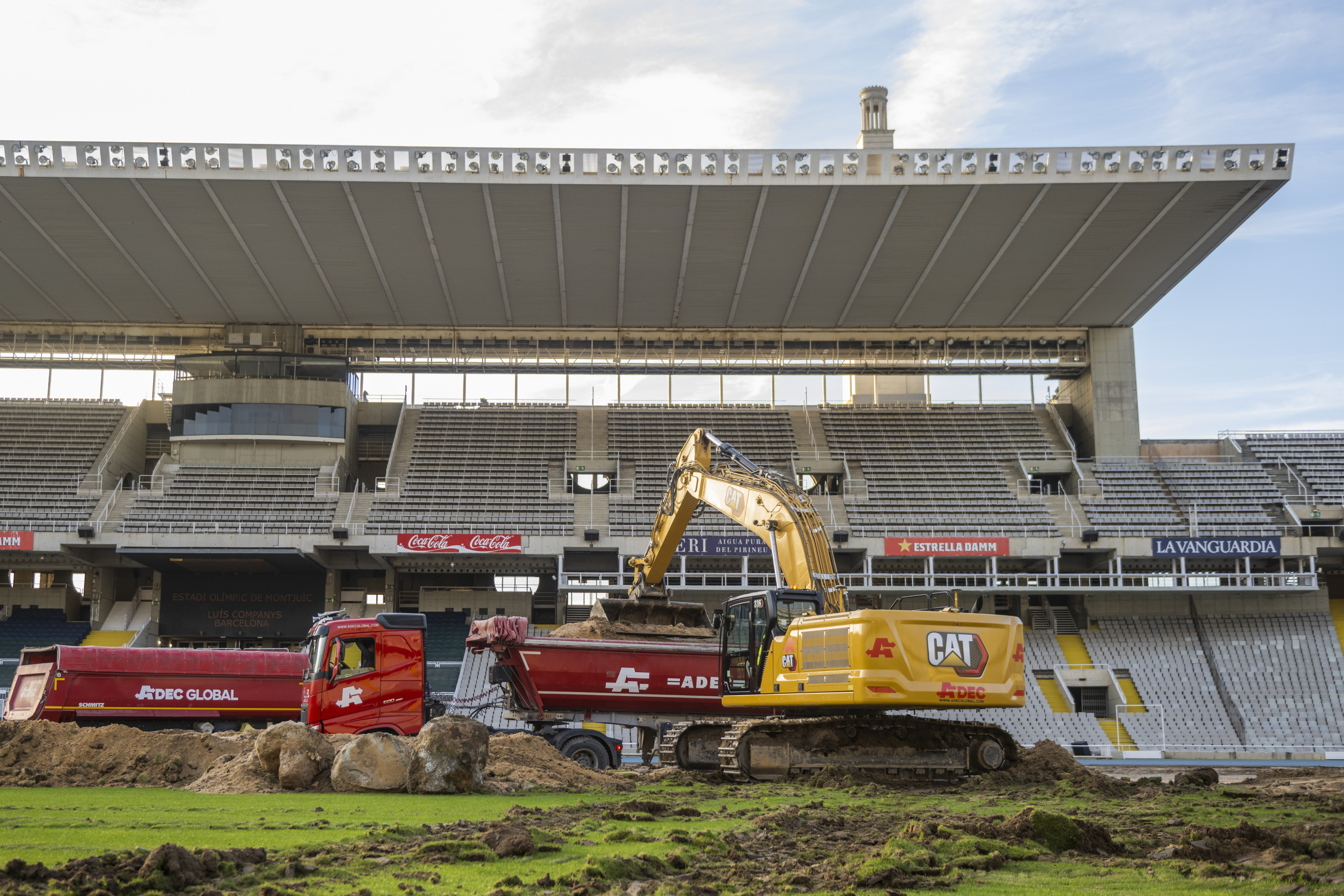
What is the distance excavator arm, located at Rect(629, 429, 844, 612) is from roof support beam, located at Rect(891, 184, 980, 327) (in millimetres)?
15631

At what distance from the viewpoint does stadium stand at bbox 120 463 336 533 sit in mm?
37281

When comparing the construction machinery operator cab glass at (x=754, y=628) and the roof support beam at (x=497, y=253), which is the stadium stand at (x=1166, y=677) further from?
the roof support beam at (x=497, y=253)

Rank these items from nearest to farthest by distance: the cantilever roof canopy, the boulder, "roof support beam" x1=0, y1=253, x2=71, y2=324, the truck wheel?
the boulder, the truck wheel, the cantilever roof canopy, "roof support beam" x1=0, y1=253, x2=71, y2=324

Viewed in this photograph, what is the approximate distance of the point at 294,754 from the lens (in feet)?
43.8

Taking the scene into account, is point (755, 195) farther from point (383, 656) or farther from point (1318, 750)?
point (1318, 750)

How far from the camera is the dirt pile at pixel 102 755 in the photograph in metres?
14.9

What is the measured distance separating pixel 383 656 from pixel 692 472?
736cm

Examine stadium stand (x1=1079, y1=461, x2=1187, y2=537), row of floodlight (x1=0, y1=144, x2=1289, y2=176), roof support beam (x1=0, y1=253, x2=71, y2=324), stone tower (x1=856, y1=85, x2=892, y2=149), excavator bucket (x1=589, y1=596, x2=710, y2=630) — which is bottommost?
excavator bucket (x1=589, y1=596, x2=710, y2=630)

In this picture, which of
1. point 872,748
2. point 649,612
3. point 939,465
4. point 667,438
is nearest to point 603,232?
point 667,438

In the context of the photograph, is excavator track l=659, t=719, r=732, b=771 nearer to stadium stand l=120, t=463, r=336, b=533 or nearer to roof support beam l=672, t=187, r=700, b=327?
roof support beam l=672, t=187, r=700, b=327

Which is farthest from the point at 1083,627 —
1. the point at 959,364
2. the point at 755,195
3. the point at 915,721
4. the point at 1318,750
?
the point at 915,721

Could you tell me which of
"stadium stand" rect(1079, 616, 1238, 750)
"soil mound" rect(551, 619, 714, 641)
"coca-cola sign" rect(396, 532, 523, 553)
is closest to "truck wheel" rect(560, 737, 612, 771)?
"soil mound" rect(551, 619, 714, 641)

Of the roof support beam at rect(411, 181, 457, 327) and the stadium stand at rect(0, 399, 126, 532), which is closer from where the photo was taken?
the roof support beam at rect(411, 181, 457, 327)

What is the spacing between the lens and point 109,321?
42375 mm
